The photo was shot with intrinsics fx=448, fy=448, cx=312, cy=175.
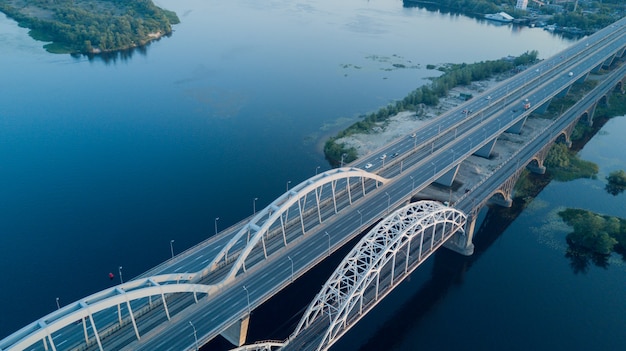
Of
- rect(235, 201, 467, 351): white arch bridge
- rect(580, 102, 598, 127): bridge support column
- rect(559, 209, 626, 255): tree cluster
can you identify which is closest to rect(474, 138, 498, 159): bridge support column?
rect(559, 209, 626, 255): tree cluster

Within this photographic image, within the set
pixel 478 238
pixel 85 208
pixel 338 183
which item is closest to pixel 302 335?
pixel 338 183

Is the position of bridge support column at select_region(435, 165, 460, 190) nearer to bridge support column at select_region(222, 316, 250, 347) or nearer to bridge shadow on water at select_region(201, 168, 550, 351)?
bridge shadow on water at select_region(201, 168, 550, 351)

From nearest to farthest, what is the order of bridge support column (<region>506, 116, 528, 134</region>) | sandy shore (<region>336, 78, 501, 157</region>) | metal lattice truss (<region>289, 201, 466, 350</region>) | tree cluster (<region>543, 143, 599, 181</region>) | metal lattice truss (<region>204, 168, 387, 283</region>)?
metal lattice truss (<region>289, 201, 466, 350</region>) < metal lattice truss (<region>204, 168, 387, 283</region>) < tree cluster (<region>543, 143, 599, 181</region>) < sandy shore (<region>336, 78, 501, 157</region>) < bridge support column (<region>506, 116, 528, 134</region>)

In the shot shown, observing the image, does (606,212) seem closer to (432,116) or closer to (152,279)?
(432,116)

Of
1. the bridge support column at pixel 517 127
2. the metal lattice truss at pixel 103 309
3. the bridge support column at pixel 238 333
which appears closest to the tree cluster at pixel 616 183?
the bridge support column at pixel 517 127

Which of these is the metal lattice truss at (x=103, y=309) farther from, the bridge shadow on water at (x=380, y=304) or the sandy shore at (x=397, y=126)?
the sandy shore at (x=397, y=126)

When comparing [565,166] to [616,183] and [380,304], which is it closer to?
[616,183]
